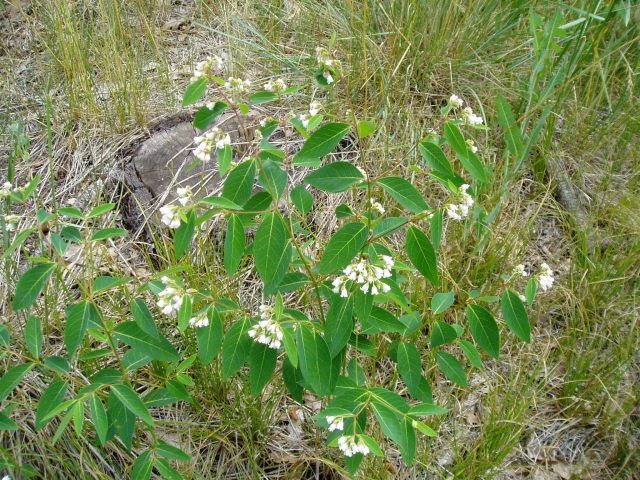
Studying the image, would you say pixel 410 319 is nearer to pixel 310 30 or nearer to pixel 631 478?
pixel 631 478

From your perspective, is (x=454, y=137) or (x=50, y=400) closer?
(x=454, y=137)

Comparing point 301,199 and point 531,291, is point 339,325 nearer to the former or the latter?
point 301,199

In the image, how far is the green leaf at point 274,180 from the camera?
1.25m

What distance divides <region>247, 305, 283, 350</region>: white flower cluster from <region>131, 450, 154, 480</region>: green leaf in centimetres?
56

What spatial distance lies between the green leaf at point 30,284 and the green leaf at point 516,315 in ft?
4.14

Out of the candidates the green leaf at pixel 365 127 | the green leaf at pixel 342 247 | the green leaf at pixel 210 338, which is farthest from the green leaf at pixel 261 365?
the green leaf at pixel 365 127

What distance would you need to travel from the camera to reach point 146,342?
4.64ft

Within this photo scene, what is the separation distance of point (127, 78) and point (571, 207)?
2.65 metres

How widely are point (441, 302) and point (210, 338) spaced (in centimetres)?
77

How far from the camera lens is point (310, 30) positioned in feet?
10.5

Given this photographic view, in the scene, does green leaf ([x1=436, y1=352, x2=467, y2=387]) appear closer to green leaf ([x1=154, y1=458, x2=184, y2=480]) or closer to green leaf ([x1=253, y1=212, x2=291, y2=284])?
green leaf ([x1=253, y1=212, x2=291, y2=284])

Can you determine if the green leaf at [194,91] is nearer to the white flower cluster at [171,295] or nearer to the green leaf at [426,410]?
the white flower cluster at [171,295]

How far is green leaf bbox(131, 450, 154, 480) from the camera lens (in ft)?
4.83

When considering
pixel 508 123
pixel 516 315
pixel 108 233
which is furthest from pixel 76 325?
pixel 508 123
